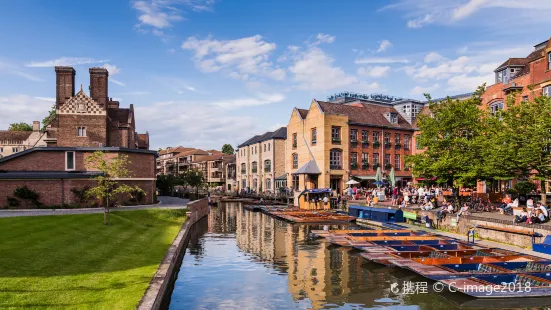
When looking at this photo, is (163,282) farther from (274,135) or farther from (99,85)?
(274,135)

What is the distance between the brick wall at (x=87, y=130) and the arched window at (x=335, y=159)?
89.0 ft

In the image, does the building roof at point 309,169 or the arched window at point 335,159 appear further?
the arched window at point 335,159

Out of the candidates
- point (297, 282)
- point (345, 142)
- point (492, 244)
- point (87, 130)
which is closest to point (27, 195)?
point (87, 130)

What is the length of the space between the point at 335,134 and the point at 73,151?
29094 mm

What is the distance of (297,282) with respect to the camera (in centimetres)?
1658

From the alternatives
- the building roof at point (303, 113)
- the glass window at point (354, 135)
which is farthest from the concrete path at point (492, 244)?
the building roof at point (303, 113)

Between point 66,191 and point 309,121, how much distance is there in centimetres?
2964

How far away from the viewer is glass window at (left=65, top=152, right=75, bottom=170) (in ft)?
121

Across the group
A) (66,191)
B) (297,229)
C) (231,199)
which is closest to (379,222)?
(297,229)

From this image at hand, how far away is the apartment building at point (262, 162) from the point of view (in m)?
68.4

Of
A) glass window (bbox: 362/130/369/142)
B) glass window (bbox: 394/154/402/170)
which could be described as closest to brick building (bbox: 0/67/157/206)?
glass window (bbox: 362/130/369/142)

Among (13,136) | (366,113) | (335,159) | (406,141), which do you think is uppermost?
(13,136)

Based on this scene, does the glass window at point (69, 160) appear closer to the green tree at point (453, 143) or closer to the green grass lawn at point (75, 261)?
the green grass lawn at point (75, 261)

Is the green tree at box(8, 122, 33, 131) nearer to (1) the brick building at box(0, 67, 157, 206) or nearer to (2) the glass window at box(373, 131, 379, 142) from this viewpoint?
(1) the brick building at box(0, 67, 157, 206)
